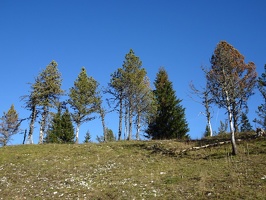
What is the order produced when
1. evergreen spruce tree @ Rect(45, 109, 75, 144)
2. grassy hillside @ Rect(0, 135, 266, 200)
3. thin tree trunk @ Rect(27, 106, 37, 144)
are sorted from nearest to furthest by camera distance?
1. grassy hillside @ Rect(0, 135, 266, 200)
2. thin tree trunk @ Rect(27, 106, 37, 144)
3. evergreen spruce tree @ Rect(45, 109, 75, 144)

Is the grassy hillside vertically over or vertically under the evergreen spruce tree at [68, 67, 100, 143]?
under

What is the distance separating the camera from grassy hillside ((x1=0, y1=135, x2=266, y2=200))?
1747 cm

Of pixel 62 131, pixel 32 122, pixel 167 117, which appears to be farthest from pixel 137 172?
pixel 62 131

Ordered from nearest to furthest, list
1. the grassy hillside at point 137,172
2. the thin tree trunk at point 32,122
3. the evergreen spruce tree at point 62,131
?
1. the grassy hillside at point 137,172
2. the thin tree trunk at point 32,122
3. the evergreen spruce tree at point 62,131

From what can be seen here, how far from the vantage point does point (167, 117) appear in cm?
4553

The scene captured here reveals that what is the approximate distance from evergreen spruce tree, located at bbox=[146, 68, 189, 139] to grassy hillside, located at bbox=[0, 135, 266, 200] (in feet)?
42.3

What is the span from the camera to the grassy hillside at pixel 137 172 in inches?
688

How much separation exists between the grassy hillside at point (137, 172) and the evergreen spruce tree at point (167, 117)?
12.9 m

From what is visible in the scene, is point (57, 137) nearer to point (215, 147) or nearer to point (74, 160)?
point (74, 160)

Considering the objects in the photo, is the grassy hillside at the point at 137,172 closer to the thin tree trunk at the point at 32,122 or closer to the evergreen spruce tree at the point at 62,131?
the thin tree trunk at the point at 32,122

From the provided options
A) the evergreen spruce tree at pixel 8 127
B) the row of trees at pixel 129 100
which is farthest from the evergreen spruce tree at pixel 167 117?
the evergreen spruce tree at pixel 8 127

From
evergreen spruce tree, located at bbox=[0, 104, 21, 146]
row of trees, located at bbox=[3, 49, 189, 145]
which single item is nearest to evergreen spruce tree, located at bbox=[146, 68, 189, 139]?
row of trees, located at bbox=[3, 49, 189, 145]

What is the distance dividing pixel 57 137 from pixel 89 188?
39138 millimetres

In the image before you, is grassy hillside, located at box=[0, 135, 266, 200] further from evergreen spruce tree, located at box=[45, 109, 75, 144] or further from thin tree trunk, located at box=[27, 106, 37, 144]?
evergreen spruce tree, located at box=[45, 109, 75, 144]
